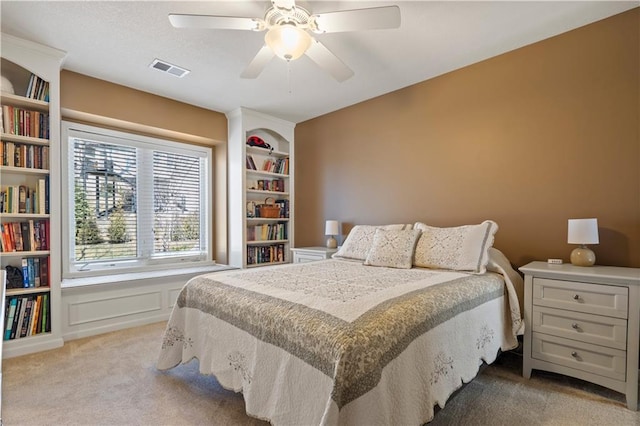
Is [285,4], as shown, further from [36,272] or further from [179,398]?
[36,272]

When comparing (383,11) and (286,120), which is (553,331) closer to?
(383,11)

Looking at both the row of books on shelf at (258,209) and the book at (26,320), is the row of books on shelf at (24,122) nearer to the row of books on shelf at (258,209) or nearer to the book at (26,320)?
the book at (26,320)

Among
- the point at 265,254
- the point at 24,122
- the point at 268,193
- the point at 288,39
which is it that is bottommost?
the point at 265,254

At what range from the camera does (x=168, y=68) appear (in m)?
2.96

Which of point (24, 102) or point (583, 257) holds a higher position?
point (24, 102)

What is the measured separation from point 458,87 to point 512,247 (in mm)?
1561

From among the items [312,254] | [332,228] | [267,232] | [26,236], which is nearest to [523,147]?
[332,228]

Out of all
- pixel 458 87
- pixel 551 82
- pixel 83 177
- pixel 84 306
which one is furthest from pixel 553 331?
pixel 83 177

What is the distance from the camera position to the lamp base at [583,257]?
86.0 inches

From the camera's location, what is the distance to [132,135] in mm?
3654

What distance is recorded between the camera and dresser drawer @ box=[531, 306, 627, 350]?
190 cm


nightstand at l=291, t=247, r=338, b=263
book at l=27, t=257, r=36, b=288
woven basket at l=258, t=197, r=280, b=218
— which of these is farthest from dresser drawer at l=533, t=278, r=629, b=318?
book at l=27, t=257, r=36, b=288

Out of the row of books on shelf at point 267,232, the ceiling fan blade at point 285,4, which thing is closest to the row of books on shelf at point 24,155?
the row of books on shelf at point 267,232

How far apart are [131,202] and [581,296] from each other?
4211 millimetres
